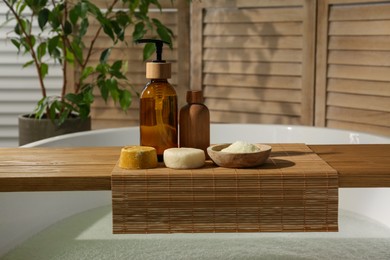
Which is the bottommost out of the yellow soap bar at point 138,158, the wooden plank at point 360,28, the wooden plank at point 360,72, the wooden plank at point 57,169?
the wooden plank at point 57,169

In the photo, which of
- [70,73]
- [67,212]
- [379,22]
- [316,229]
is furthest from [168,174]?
[70,73]

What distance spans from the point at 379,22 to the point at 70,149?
170cm

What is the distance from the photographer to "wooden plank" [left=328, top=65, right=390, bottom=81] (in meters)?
2.75

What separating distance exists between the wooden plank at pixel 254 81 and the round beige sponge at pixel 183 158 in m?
1.92

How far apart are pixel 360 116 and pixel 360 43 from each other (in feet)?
1.05

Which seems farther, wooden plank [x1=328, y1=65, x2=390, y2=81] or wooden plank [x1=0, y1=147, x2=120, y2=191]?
wooden plank [x1=328, y1=65, x2=390, y2=81]

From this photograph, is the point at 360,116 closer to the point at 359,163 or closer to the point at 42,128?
the point at 42,128

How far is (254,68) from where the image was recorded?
10.4 feet

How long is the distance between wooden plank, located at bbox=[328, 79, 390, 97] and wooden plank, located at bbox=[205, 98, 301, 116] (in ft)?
0.73

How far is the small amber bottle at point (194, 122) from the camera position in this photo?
131 cm

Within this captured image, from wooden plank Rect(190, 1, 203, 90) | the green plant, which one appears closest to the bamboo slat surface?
the green plant

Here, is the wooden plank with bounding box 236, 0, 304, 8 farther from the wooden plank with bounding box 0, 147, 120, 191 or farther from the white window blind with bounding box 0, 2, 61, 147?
the wooden plank with bounding box 0, 147, 120, 191

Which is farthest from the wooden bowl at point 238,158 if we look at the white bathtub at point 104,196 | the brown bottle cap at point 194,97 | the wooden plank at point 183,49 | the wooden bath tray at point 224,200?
the wooden plank at point 183,49

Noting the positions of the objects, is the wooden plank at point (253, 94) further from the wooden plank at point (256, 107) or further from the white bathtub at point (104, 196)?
the white bathtub at point (104, 196)
